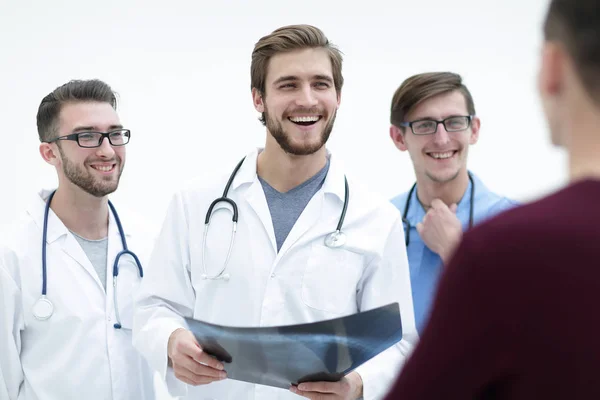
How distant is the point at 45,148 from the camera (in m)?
2.40

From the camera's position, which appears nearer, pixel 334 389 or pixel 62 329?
pixel 334 389

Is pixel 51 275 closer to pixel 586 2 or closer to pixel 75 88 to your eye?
pixel 75 88

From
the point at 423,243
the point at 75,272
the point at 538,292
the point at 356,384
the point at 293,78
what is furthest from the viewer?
the point at 423,243

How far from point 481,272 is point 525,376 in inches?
3.9

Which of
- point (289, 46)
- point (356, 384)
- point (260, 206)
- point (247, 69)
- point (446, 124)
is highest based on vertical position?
point (247, 69)

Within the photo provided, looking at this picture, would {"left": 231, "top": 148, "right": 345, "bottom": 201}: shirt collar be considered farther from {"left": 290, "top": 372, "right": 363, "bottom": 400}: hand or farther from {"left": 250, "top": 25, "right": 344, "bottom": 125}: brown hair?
{"left": 290, "top": 372, "right": 363, "bottom": 400}: hand

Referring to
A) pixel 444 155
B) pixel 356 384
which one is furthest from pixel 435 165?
pixel 356 384

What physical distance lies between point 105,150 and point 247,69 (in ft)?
4.19

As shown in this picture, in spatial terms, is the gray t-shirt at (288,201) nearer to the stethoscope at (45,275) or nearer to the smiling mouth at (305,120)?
the smiling mouth at (305,120)

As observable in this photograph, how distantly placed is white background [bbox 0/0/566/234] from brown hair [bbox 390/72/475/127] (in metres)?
0.92

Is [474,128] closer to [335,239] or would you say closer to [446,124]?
[446,124]

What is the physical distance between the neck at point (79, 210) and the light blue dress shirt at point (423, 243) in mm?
1044

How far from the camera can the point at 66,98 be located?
238cm

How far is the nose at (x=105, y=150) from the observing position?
7.50 ft
